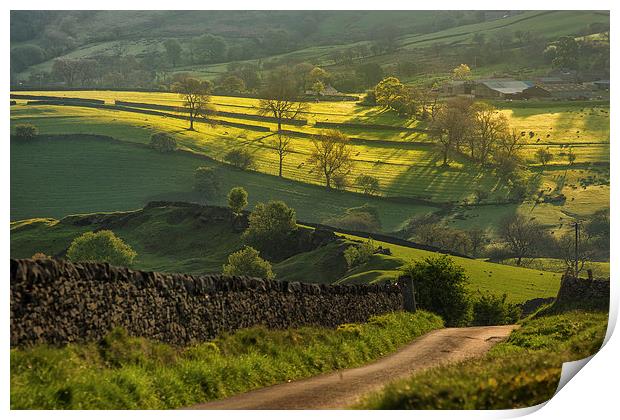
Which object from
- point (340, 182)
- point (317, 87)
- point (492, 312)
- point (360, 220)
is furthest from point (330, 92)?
point (492, 312)

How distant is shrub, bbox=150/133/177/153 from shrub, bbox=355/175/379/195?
61.9 ft

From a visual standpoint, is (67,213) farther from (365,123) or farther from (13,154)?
(365,123)

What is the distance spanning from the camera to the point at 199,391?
590 inches

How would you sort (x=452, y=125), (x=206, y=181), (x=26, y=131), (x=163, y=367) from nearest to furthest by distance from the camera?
1. (x=163, y=367)
2. (x=206, y=181)
3. (x=26, y=131)
4. (x=452, y=125)

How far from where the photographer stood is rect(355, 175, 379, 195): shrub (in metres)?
95.9

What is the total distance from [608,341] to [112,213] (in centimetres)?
7515

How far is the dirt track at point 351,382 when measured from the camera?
14.7 meters

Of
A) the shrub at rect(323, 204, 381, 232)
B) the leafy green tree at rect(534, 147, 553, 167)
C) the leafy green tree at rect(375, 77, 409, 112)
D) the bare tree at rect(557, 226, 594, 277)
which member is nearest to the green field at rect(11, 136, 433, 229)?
the shrub at rect(323, 204, 381, 232)

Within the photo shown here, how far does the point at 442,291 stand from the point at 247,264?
37.2 meters

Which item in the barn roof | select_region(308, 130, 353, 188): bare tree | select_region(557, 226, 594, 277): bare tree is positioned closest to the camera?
select_region(557, 226, 594, 277): bare tree

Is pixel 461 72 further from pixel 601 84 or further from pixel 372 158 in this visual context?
pixel 601 84

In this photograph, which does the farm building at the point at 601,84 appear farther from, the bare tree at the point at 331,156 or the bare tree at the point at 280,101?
the bare tree at the point at 280,101

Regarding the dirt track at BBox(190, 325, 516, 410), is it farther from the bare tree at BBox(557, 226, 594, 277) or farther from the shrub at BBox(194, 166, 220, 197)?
the shrub at BBox(194, 166, 220, 197)

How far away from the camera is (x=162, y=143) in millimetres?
101000
